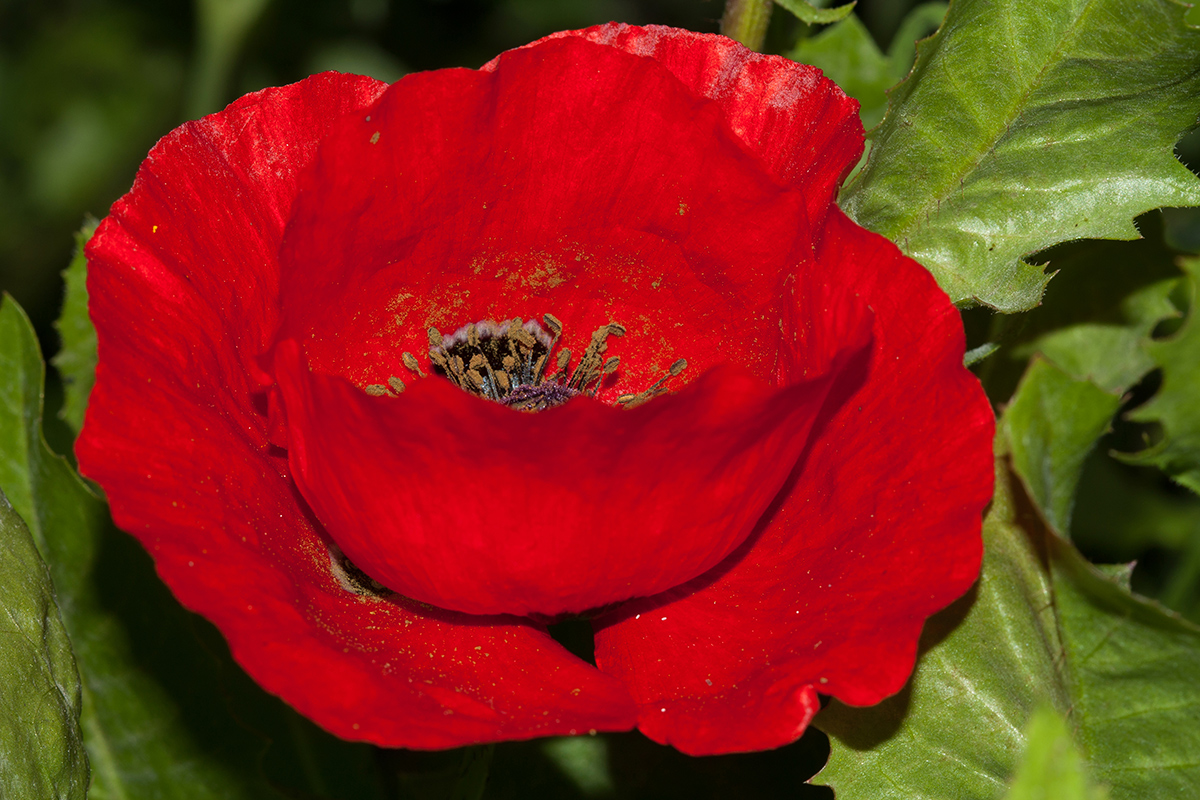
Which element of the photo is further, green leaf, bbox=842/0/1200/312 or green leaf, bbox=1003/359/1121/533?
→ green leaf, bbox=842/0/1200/312

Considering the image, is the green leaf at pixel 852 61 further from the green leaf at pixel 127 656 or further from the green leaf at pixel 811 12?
the green leaf at pixel 127 656

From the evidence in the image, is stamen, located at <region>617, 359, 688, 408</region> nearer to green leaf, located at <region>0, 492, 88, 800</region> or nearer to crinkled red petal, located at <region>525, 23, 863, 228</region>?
crinkled red petal, located at <region>525, 23, 863, 228</region>

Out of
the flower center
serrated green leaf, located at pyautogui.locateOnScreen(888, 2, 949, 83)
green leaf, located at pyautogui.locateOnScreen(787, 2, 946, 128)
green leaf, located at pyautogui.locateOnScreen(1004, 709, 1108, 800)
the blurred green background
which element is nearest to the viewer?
green leaf, located at pyautogui.locateOnScreen(1004, 709, 1108, 800)

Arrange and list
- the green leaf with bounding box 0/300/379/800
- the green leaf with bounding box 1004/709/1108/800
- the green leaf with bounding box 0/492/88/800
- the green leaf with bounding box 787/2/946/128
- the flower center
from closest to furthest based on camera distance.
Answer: the green leaf with bounding box 1004/709/1108/800, the green leaf with bounding box 0/492/88/800, the green leaf with bounding box 0/300/379/800, the flower center, the green leaf with bounding box 787/2/946/128

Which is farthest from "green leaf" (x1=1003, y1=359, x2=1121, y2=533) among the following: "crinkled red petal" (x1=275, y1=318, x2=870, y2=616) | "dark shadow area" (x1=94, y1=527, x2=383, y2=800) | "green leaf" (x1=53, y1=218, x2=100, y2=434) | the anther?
"green leaf" (x1=53, y1=218, x2=100, y2=434)

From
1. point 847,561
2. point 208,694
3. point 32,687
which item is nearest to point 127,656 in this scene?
point 208,694

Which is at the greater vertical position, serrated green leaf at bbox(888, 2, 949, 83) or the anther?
the anther

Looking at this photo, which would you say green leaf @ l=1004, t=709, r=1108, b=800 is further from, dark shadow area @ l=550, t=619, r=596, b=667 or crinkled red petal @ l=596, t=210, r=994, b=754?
dark shadow area @ l=550, t=619, r=596, b=667

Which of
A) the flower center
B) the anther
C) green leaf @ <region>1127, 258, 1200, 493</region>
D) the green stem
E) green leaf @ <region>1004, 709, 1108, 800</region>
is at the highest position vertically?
the green stem
